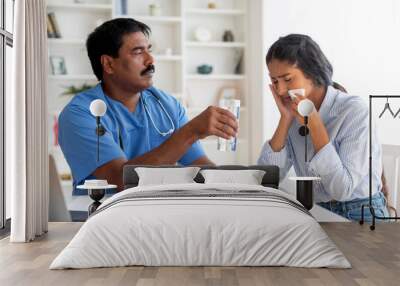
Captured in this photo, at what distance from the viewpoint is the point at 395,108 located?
6.72 meters

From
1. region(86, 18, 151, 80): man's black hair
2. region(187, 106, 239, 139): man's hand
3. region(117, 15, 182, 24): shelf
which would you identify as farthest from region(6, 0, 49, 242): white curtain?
region(187, 106, 239, 139): man's hand

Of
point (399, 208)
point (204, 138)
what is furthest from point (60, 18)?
point (399, 208)

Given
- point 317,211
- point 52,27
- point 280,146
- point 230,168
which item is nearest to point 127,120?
point 230,168

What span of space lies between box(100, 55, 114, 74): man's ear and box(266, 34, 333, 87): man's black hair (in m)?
1.62

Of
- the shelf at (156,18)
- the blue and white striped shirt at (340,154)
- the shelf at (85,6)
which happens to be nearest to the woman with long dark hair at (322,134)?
the blue and white striped shirt at (340,154)

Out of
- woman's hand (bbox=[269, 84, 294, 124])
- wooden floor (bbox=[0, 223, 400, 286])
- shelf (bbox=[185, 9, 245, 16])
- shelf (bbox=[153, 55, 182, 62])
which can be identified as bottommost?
wooden floor (bbox=[0, 223, 400, 286])

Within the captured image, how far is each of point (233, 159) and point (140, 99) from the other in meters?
1.15

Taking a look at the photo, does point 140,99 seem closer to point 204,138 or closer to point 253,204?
point 204,138

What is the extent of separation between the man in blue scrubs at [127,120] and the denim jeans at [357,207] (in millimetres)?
1311

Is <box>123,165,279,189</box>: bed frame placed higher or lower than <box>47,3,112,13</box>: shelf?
lower

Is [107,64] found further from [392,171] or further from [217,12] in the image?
[392,171]

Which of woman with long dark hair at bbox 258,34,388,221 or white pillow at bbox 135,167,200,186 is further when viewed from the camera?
woman with long dark hair at bbox 258,34,388,221

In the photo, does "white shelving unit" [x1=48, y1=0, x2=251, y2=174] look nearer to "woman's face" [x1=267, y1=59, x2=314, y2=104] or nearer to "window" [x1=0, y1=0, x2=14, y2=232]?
"woman's face" [x1=267, y1=59, x2=314, y2=104]

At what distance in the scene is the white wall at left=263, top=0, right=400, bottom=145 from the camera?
22.0 feet
